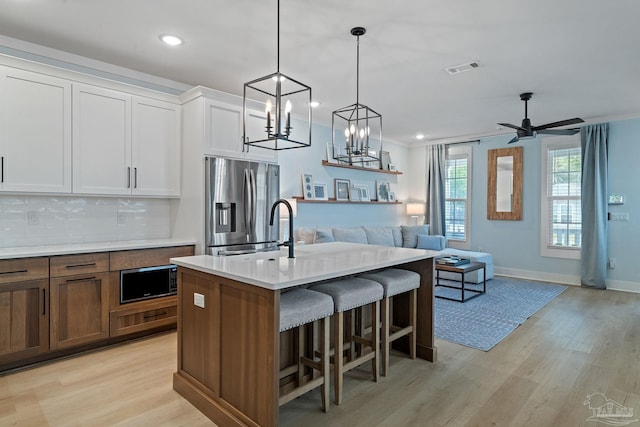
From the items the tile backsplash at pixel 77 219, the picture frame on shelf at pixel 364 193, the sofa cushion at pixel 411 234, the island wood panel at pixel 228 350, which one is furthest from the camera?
the sofa cushion at pixel 411 234

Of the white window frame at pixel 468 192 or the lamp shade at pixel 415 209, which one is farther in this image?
the lamp shade at pixel 415 209

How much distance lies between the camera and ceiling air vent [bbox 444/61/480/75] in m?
3.54

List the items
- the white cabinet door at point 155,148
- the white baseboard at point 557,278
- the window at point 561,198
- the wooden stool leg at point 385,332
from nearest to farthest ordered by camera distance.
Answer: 1. the wooden stool leg at point 385,332
2. the white cabinet door at point 155,148
3. the white baseboard at point 557,278
4. the window at point 561,198

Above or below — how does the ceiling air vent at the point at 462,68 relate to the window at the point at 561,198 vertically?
above

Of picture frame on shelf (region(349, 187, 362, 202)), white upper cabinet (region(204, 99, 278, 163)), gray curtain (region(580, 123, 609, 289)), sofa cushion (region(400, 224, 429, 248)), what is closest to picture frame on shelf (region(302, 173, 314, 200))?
picture frame on shelf (region(349, 187, 362, 202))

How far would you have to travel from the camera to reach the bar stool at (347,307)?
2301 mm

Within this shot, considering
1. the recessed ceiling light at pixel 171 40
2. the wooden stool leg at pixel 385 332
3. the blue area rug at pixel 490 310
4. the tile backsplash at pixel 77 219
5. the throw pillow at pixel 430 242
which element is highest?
the recessed ceiling light at pixel 171 40

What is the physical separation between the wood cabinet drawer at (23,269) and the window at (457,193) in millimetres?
6613

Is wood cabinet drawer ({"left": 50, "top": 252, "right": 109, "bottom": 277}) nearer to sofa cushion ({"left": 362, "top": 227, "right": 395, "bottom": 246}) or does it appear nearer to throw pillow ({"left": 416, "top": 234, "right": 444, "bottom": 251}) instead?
sofa cushion ({"left": 362, "top": 227, "right": 395, "bottom": 246})

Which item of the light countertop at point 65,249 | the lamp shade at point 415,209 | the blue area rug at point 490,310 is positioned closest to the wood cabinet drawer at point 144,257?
the light countertop at point 65,249

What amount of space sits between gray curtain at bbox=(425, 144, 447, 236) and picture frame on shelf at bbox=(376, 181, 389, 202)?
99cm

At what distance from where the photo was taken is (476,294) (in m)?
5.11

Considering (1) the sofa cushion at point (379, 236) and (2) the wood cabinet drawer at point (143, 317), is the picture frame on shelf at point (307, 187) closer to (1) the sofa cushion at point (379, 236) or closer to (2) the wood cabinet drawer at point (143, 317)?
(1) the sofa cushion at point (379, 236)

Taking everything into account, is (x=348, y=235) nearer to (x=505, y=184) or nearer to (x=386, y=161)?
(x=386, y=161)
